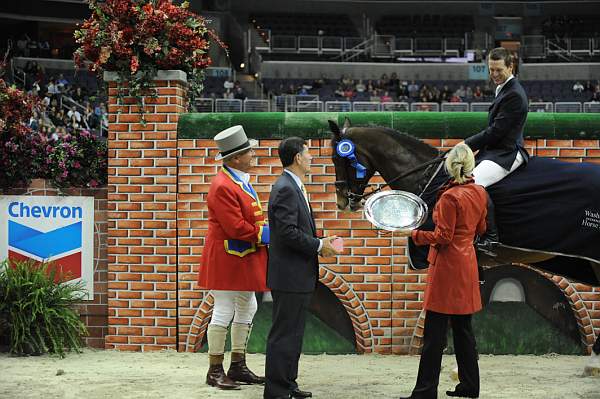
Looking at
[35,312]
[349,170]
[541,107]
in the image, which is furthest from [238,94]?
[349,170]

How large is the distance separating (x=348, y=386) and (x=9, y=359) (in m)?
2.86

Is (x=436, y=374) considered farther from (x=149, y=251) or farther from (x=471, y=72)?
(x=471, y=72)

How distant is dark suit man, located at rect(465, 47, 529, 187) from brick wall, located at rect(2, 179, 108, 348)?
347cm

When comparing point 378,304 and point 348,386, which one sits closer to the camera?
point 348,386

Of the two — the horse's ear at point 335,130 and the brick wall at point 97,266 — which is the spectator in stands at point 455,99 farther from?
the horse's ear at point 335,130

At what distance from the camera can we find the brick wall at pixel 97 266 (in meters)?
7.33

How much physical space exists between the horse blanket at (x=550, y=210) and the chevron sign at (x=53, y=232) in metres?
3.29

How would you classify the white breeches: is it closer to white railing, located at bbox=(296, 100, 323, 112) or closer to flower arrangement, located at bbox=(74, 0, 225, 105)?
flower arrangement, located at bbox=(74, 0, 225, 105)

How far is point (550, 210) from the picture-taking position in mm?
5504

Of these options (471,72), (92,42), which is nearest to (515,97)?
(92,42)

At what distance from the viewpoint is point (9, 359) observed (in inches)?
265

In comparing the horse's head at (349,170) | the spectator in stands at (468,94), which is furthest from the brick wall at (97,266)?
the spectator in stands at (468,94)

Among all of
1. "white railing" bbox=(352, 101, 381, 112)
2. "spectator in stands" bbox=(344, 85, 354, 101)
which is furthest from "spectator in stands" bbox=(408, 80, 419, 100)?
"white railing" bbox=(352, 101, 381, 112)

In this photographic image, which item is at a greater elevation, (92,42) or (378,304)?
(92,42)
